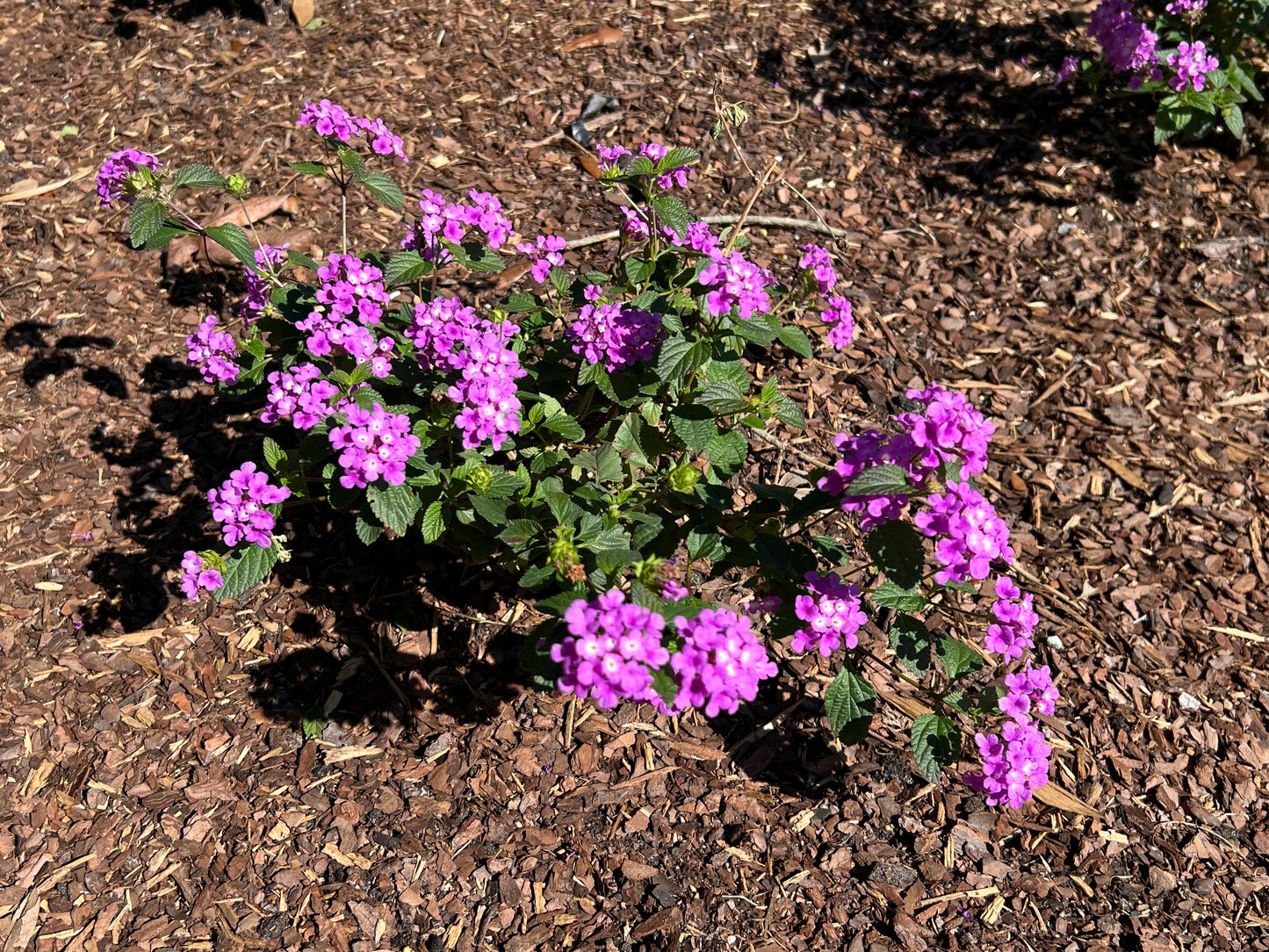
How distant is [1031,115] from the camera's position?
546cm

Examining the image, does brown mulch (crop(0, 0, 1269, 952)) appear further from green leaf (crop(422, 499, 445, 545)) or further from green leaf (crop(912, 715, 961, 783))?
green leaf (crop(422, 499, 445, 545))

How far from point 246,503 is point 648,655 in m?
1.22

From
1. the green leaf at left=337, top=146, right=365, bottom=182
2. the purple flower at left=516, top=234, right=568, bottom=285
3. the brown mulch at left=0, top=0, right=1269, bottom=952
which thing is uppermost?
the green leaf at left=337, top=146, right=365, bottom=182

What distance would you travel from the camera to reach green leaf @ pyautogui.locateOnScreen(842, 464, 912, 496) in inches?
85.4

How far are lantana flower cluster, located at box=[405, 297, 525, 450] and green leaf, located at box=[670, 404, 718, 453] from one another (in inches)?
18.9

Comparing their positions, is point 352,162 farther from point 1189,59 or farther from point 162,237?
point 1189,59

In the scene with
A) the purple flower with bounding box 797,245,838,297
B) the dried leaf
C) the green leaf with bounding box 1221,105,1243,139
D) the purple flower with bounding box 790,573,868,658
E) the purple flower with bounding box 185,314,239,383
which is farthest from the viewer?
the dried leaf

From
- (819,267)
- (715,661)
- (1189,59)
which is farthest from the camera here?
(1189,59)

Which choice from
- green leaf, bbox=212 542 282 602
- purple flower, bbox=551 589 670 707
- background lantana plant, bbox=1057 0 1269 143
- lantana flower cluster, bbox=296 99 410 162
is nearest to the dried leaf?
background lantana plant, bbox=1057 0 1269 143

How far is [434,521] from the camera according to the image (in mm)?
2652

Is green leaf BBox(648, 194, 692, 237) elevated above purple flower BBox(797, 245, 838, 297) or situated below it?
above

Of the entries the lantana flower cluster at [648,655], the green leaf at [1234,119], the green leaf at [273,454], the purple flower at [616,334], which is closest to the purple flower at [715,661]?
the lantana flower cluster at [648,655]

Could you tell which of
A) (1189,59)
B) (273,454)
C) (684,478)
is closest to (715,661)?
(684,478)

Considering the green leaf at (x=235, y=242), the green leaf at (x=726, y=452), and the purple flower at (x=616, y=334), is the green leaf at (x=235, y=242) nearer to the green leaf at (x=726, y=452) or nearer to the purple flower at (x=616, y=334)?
the purple flower at (x=616, y=334)
